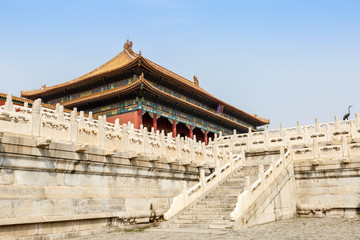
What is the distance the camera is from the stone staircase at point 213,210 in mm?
11976

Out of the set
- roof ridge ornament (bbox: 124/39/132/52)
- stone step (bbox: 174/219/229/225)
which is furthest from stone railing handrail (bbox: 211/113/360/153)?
roof ridge ornament (bbox: 124/39/132/52)

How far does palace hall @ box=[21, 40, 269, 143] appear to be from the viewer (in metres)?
28.5

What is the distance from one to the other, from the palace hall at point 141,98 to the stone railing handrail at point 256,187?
1405 cm

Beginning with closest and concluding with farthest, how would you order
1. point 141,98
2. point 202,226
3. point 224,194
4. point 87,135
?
point 87,135 → point 202,226 → point 224,194 → point 141,98

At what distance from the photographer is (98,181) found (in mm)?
11461

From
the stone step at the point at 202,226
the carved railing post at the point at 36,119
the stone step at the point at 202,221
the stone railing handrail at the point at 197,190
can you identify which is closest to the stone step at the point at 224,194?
the stone railing handrail at the point at 197,190

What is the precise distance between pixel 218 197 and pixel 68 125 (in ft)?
20.9

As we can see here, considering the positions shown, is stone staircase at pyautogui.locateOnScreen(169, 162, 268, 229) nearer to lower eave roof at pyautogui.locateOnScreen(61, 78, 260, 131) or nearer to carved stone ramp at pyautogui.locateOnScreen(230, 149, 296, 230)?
carved stone ramp at pyautogui.locateOnScreen(230, 149, 296, 230)

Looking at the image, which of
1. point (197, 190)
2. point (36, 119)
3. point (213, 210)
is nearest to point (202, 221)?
point (213, 210)

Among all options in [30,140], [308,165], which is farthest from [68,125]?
[308,165]

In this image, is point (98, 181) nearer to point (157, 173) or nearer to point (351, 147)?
point (157, 173)

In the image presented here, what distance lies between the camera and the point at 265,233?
1081cm

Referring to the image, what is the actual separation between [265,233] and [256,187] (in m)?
2.61

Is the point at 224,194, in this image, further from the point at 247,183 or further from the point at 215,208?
the point at 247,183
